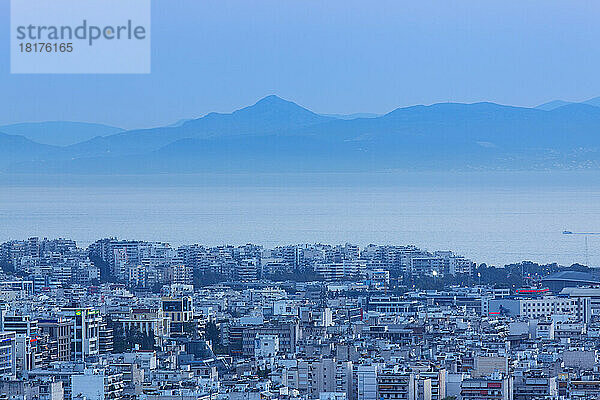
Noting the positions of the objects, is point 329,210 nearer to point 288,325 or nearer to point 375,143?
point 375,143

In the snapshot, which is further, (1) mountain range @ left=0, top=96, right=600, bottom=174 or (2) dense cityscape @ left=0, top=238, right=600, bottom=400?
(1) mountain range @ left=0, top=96, right=600, bottom=174

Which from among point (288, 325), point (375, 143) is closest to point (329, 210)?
point (375, 143)

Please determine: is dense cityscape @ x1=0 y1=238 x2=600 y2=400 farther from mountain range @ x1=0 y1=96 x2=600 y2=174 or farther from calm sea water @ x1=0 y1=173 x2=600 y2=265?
mountain range @ x1=0 y1=96 x2=600 y2=174

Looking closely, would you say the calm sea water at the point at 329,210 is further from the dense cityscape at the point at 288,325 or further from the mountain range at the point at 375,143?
the dense cityscape at the point at 288,325

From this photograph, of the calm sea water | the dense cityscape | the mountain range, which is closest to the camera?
the dense cityscape

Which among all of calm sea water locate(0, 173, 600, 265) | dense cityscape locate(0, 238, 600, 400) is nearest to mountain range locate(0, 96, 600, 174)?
calm sea water locate(0, 173, 600, 265)

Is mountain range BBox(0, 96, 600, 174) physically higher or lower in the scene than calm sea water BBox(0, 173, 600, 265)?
higher

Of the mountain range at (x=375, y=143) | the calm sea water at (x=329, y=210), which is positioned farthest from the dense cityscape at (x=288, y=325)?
the mountain range at (x=375, y=143)
